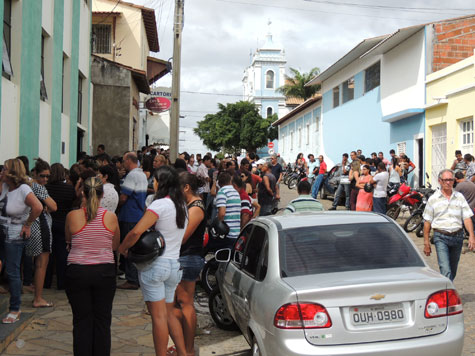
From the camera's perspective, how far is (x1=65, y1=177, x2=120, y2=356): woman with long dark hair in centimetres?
456

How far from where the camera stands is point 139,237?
4609 millimetres

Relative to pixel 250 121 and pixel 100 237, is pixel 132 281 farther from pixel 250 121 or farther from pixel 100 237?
pixel 250 121

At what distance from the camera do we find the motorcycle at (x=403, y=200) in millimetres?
14109

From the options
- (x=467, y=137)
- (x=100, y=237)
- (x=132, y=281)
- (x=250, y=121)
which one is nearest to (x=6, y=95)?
(x=132, y=281)

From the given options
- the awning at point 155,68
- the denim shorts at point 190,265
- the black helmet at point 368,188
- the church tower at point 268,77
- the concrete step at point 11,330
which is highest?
the church tower at point 268,77

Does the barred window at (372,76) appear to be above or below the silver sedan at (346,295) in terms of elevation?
above

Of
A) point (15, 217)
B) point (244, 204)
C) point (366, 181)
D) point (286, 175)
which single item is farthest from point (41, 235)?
point (286, 175)

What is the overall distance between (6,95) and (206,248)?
4539mm

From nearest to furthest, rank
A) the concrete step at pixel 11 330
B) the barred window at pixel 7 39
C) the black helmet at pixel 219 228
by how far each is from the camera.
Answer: the concrete step at pixel 11 330 → the black helmet at pixel 219 228 → the barred window at pixel 7 39

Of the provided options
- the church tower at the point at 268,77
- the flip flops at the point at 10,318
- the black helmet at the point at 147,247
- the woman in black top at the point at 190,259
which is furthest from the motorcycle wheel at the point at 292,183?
the church tower at the point at 268,77

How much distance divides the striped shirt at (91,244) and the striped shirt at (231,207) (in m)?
3.13

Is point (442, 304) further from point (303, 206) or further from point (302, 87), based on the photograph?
A: point (302, 87)

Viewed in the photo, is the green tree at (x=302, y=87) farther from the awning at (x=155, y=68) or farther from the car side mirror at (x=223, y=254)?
the car side mirror at (x=223, y=254)

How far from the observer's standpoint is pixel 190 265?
5273 mm
